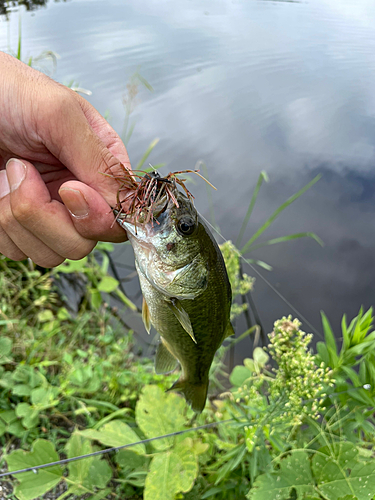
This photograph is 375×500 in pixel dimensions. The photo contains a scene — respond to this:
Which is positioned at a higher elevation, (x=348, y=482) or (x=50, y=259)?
(x=50, y=259)

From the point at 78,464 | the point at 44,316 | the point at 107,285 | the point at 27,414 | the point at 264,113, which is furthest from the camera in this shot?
the point at 264,113

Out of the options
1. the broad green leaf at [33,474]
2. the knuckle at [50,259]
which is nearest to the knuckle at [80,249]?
the knuckle at [50,259]

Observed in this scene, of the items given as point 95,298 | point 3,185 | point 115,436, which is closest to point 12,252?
point 3,185

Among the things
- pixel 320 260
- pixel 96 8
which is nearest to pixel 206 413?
pixel 320 260

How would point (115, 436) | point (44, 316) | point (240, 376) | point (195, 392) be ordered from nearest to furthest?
point (195, 392), point (115, 436), point (240, 376), point (44, 316)

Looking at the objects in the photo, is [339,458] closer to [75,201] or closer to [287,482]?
[287,482]

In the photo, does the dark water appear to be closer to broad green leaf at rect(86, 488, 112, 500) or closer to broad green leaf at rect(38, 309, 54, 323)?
broad green leaf at rect(38, 309, 54, 323)

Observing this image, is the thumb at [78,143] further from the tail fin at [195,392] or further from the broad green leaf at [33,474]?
the broad green leaf at [33,474]
